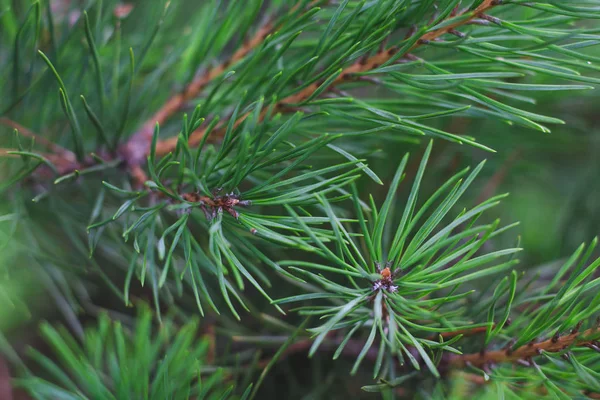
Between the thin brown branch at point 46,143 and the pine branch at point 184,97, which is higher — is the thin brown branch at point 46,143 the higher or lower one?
the lower one

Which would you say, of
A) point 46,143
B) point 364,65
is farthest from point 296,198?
point 46,143

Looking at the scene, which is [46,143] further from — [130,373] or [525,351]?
[525,351]

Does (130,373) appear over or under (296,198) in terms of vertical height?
under

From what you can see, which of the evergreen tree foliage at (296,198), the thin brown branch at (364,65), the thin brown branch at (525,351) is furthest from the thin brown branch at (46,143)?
the thin brown branch at (525,351)

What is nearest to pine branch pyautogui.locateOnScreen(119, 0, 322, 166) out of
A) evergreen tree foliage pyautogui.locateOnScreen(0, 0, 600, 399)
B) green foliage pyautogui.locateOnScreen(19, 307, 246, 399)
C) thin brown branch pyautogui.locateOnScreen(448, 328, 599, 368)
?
evergreen tree foliage pyautogui.locateOnScreen(0, 0, 600, 399)

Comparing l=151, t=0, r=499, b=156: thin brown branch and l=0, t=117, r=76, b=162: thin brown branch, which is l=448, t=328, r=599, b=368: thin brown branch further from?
l=0, t=117, r=76, b=162: thin brown branch

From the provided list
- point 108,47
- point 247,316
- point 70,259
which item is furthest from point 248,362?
point 108,47

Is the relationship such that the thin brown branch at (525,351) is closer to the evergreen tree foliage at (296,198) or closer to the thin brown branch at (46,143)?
the evergreen tree foliage at (296,198)
